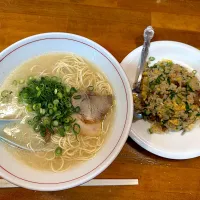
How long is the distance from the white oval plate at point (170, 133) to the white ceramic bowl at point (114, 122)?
24 centimetres

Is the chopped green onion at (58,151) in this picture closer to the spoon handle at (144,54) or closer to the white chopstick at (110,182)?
the white chopstick at (110,182)

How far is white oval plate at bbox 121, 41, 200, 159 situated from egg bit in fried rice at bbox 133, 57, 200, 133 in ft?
0.14

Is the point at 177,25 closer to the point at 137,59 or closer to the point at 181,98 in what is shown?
the point at 137,59

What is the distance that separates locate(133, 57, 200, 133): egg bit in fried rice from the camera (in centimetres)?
152

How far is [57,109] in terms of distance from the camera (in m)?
1.31

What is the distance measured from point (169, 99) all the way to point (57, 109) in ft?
2.21

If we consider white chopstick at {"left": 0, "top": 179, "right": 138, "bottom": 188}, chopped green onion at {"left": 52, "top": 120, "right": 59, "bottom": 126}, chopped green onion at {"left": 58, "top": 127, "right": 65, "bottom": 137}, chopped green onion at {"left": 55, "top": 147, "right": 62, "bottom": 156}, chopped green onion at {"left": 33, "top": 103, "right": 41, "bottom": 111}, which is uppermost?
chopped green onion at {"left": 33, "top": 103, "right": 41, "bottom": 111}

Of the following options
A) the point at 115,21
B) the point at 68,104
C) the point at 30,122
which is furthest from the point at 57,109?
the point at 115,21

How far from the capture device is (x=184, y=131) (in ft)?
5.13

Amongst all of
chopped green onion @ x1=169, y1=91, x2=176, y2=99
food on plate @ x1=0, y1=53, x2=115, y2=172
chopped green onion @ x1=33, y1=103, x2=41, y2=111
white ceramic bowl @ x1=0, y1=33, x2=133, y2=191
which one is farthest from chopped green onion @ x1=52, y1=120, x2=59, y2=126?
chopped green onion @ x1=169, y1=91, x2=176, y2=99

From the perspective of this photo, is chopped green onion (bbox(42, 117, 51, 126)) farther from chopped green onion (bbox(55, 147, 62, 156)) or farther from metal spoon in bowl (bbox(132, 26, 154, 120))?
metal spoon in bowl (bbox(132, 26, 154, 120))

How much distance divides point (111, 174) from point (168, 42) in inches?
36.7

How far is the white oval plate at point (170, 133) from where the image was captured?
146cm

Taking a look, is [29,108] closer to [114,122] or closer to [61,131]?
[61,131]
